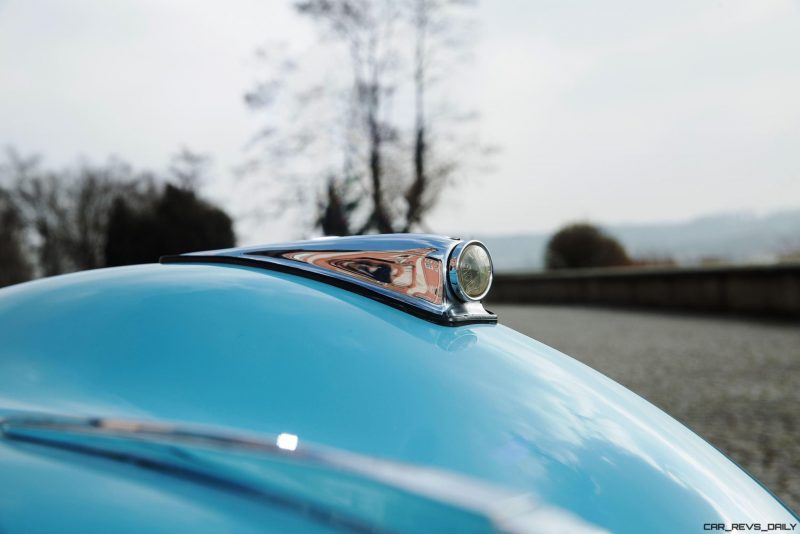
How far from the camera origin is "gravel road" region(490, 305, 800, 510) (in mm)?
4250

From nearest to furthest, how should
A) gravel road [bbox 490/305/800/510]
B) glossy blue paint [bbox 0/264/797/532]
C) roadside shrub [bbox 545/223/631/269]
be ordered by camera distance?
glossy blue paint [bbox 0/264/797/532] < gravel road [bbox 490/305/800/510] < roadside shrub [bbox 545/223/631/269]

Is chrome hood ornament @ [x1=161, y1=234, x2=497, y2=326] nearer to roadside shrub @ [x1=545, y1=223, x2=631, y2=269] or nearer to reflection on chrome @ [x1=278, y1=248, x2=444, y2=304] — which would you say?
reflection on chrome @ [x1=278, y1=248, x2=444, y2=304]

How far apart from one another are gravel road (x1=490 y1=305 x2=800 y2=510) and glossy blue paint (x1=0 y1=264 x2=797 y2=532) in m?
2.46

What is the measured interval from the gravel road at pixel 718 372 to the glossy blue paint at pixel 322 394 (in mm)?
2460

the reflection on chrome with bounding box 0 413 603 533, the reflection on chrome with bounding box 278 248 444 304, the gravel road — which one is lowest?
the gravel road

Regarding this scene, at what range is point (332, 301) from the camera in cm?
127

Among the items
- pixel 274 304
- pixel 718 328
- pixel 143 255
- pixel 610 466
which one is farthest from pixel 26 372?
pixel 143 255

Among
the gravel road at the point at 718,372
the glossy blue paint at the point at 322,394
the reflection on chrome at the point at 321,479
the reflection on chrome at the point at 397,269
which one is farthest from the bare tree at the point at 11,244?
the reflection on chrome at the point at 321,479

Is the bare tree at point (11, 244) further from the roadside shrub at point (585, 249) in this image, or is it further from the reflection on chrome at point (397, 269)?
the reflection on chrome at point (397, 269)

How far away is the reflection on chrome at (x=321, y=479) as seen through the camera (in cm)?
85

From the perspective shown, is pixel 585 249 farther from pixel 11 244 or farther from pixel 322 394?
pixel 322 394

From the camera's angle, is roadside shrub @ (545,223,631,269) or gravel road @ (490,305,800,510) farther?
roadside shrub @ (545,223,631,269)

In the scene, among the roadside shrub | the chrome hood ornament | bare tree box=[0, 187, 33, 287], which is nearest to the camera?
the chrome hood ornament

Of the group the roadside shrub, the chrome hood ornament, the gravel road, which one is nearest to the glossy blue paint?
the chrome hood ornament
